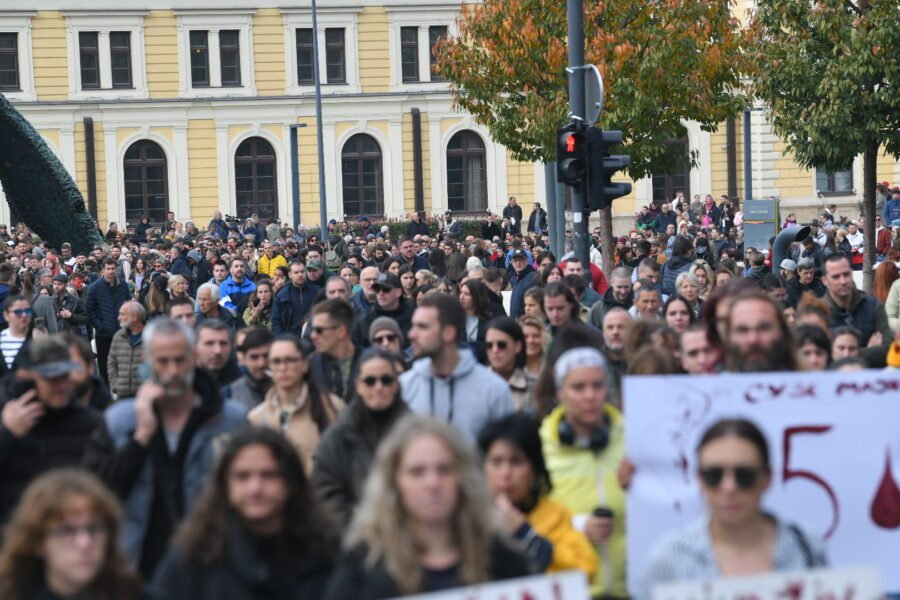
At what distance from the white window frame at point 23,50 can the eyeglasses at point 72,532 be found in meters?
53.0

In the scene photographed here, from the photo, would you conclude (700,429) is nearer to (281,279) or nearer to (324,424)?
(324,424)

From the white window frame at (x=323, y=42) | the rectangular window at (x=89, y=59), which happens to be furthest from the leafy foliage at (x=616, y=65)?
the rectangular window at (x=89, y=59)

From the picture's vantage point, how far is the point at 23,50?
56688mm

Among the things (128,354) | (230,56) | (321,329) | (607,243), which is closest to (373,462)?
(321,329)

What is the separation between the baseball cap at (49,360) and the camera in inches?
287

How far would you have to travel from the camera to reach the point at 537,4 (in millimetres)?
28219

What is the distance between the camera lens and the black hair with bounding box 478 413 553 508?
6273mm

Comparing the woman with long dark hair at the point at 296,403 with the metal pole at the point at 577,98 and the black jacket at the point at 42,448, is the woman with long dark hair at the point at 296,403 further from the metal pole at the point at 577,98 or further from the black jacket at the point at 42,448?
the metal pole at the point at 577,98

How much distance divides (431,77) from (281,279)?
133ft

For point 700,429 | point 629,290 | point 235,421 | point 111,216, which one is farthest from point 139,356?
point 111,216

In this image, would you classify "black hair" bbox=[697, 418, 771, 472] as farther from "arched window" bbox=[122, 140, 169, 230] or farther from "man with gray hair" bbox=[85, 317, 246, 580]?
"arched window" bbox=[122, 140, 169, 230]

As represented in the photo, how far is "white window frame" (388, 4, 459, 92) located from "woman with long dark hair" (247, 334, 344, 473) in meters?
51.3

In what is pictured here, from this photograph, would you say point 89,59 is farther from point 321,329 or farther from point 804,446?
point 804,446

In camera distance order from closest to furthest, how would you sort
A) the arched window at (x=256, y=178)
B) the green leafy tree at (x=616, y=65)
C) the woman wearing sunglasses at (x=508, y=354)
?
1. the woman wearing sunglasses at (x=508, y=354)
2. the green leafy tree at (x=616, y=65)
3. the arched window at (x=256, y=178)
